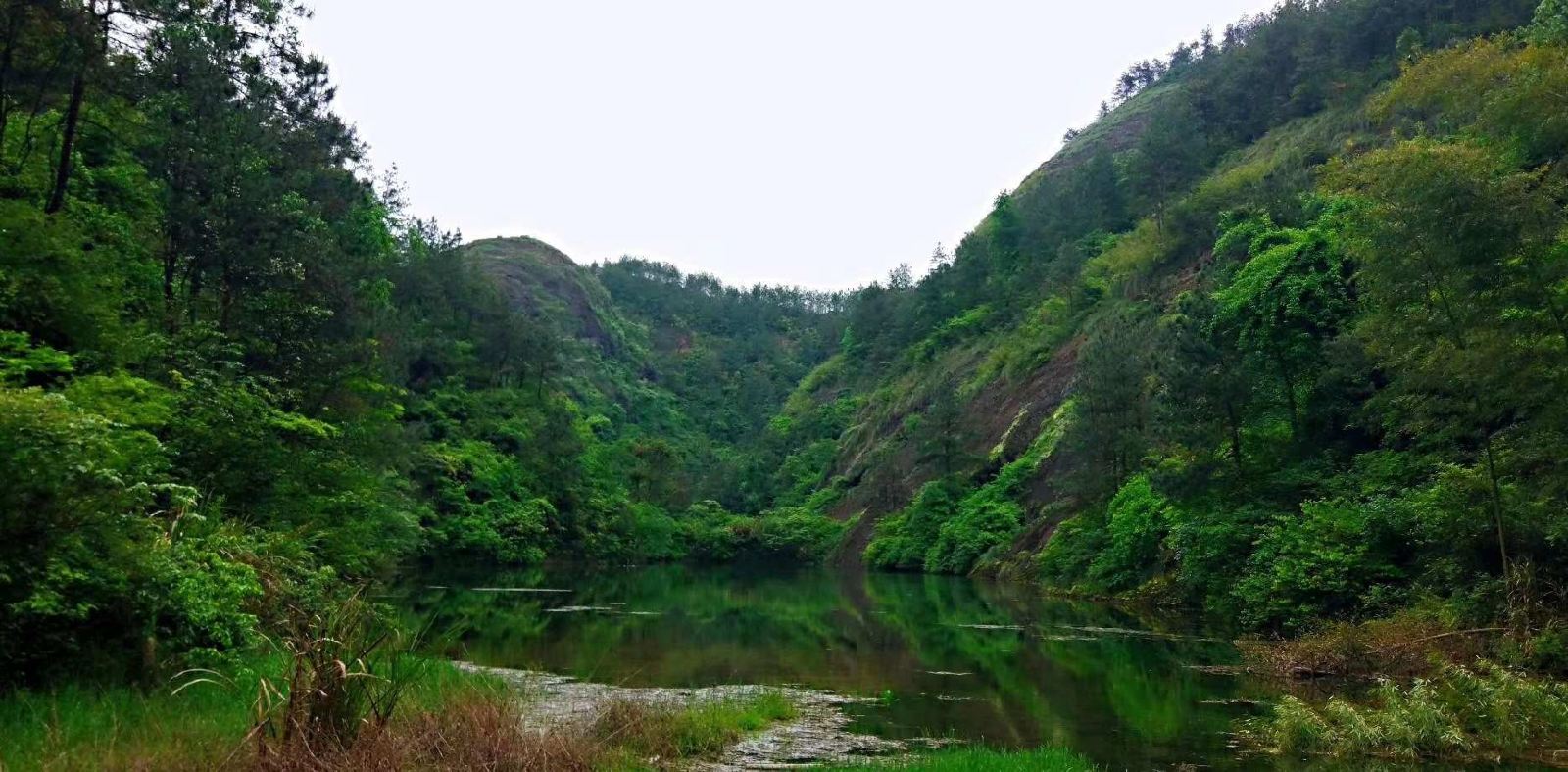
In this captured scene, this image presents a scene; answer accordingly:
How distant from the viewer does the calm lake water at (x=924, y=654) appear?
16688 mm

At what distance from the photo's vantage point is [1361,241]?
24641 millimetres

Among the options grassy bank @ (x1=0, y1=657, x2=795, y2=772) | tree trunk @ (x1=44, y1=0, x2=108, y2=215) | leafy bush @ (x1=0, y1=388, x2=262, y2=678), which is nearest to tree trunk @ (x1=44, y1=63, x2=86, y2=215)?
tree trunk @ (x1=44, y1=0, x2=108, y2=215)

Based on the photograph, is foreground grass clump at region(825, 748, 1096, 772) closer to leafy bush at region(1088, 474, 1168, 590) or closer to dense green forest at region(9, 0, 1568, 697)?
dense green forest at region(9, 0, 1568, 697)

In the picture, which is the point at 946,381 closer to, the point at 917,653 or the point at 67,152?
the point at 917,653

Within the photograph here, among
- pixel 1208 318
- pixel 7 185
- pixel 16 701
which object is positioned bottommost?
pixel 16 701

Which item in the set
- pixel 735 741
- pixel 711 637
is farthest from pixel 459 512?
pixel 735 741

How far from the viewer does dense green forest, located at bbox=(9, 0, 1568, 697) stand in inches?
594

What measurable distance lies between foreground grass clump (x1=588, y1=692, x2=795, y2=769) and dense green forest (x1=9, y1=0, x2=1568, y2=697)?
4.55 meters

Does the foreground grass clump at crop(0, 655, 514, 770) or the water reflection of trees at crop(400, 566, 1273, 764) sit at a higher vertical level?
the foreground grass clump at crop(0, 655, 514, 770)

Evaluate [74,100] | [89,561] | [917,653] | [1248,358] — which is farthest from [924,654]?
[74,100]

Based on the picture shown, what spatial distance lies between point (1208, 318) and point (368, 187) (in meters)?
43.7

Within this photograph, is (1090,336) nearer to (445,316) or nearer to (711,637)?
(711,637)

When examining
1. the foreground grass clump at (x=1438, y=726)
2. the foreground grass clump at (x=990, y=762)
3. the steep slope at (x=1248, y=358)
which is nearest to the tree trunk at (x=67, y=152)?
the foreground grass clump at (x=990, y=762)

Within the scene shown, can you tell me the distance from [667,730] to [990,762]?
4.53 m
